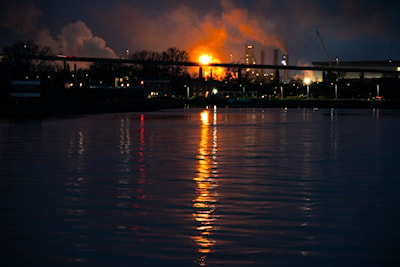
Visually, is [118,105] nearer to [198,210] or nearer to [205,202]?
[205,202]

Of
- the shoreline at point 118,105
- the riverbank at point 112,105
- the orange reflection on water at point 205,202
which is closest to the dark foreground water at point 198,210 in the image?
the orange reflection on water at point 205,202

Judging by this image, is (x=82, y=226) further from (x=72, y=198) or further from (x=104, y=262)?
(x=72, y=198)

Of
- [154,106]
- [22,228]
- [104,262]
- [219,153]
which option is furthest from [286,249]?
[154,106]

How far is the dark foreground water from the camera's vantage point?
11312 millimetres

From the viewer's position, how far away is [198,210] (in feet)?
51.5

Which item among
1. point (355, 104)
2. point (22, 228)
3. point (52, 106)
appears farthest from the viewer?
point (355, 104)

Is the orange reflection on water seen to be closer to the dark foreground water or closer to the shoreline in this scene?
the dark foreground water

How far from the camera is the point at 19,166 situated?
1026 inches

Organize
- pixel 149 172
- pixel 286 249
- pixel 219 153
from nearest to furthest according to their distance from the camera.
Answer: pixel 286 249 < pixel 149 172 < pixel 219 153

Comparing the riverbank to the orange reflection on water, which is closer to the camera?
the orange reflection on water

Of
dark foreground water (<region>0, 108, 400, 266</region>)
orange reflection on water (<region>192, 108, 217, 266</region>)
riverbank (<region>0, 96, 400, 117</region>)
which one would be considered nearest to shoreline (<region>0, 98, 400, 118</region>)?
riverbank (<region>0, 96, 400, 117</region>)

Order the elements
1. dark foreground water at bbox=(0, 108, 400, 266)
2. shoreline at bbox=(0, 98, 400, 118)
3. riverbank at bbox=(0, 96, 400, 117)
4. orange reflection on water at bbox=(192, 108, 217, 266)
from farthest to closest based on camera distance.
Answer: riverbank at bbox=(0, 96, 400, 117) < shoreline at bbox=(0, 98, 400, 118) < orange reflection on water at bbox=(192, 108, 217, 266) < dark foreground water at bbox=(0, 108, 400, 266)

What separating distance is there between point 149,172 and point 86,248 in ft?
41.5

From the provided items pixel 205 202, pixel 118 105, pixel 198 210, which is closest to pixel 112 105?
pixel 118 105
